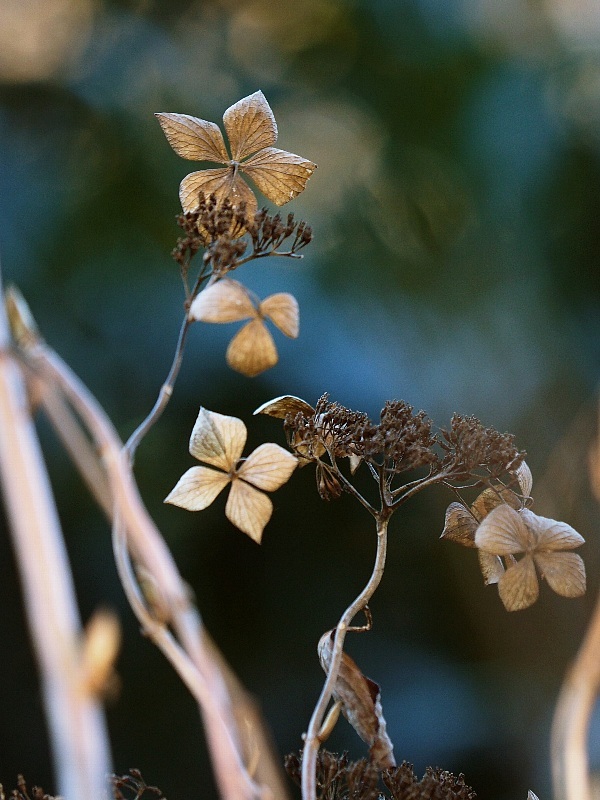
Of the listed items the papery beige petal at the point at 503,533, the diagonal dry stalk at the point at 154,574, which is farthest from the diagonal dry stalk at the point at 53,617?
the papery beige petal at the point at 503,533

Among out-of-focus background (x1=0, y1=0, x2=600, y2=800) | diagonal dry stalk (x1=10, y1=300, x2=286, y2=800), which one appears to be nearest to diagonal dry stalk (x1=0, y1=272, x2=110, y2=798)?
diagonal dry stalk (x1=10, y1=300, x2=286, y2=800)

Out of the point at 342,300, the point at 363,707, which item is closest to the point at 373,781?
the point at 363,707

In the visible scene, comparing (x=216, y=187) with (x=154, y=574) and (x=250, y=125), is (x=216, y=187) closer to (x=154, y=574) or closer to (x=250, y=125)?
(x=250, y=125)

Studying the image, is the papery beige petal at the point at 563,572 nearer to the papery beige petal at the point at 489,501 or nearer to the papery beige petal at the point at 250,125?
the papery beige petal at the point at 489,501

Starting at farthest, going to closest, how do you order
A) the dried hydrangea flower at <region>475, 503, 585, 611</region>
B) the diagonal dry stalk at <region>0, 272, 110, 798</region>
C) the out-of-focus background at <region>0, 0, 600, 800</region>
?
the out-of-focus background at <region>0, 0, 600, 800</region> → the dried hydrangea flower at <region>475, 503, 585, 611</region> → the diagonal dry stalk at <region>0, 272, 110, 798</region>

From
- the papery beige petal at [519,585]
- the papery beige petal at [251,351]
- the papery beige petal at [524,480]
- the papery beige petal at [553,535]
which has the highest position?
the papery beige petal at [251,351]

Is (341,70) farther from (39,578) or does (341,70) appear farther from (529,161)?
(39,578)

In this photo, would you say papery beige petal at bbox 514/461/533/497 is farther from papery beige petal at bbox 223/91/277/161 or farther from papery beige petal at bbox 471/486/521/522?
papery beige petal at bbox 223/91/277/161
